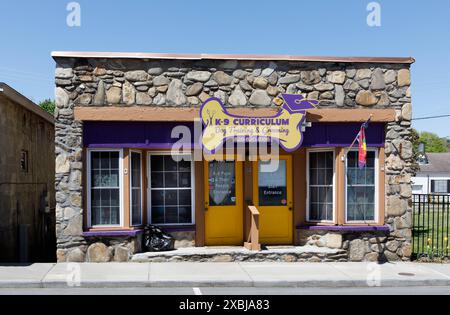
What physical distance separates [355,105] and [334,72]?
897 mm

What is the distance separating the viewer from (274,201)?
40.6 ft

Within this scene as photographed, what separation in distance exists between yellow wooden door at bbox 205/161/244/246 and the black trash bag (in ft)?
3.18

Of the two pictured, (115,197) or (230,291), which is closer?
(230,291)

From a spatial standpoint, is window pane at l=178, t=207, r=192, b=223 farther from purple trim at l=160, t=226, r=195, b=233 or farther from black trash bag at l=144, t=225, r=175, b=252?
black trash bag at l=144, t=225, r=175, b=252

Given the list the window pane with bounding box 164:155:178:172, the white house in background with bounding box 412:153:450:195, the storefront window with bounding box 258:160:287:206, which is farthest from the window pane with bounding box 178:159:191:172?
the white house in background with bounding box 412:153:450:195

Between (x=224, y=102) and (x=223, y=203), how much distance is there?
95.5 inches

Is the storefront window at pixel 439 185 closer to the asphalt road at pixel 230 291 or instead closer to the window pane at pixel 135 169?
the asphalt road at pixel 230 291

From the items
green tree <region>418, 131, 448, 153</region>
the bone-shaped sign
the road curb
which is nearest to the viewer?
the road curb

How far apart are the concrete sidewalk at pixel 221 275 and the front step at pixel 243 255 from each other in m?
0.24

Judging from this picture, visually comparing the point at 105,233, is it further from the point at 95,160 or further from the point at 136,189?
the point at 95,160

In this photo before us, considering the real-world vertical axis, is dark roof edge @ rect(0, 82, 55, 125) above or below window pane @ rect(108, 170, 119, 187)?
above

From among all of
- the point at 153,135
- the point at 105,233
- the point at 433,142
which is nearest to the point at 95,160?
the point at 153,135

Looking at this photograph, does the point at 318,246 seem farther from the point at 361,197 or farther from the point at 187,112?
the point at 187,112

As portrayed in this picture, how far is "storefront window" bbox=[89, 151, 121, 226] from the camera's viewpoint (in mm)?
11352
